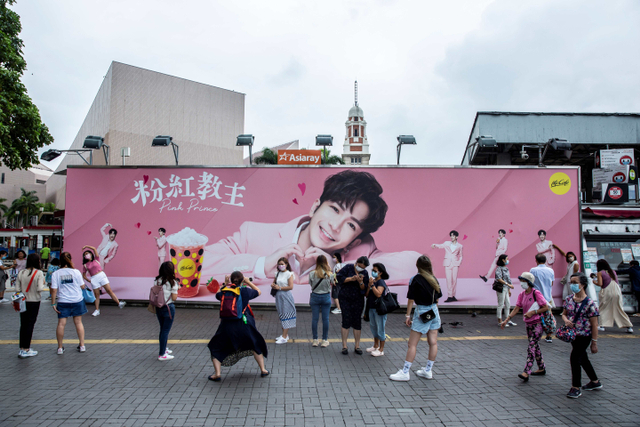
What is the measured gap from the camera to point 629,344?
289 inches

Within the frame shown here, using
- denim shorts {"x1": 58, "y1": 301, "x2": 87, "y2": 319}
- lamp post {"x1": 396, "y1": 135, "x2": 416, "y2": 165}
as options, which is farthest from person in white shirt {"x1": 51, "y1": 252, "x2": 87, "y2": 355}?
lamp post {"x1": 396, "y1": 135, "x2": 416, "y2": 165}

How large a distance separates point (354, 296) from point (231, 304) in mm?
2261

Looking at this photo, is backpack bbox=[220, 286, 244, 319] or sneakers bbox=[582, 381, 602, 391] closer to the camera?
sneakers bbox=[582, 381, 602, 391]

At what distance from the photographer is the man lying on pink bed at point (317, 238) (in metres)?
10.2

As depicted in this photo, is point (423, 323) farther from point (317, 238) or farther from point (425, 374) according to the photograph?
point (317, 238)

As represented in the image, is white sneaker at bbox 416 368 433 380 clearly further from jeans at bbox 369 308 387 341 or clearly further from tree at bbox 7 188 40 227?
tree at bbox 7 188 40 227

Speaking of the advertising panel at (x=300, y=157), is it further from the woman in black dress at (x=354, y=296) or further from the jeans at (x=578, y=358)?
the jeans at (x=578, y=358)

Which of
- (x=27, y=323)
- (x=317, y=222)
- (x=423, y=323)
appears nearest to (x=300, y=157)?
(x=317, y=222)

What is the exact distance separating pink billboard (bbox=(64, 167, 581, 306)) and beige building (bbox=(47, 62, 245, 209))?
66.6ft

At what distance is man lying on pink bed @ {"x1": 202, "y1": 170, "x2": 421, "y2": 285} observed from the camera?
1023 centimetres

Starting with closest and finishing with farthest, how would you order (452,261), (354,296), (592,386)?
1. (592,386)
2. (354,296)
3. (452,261)

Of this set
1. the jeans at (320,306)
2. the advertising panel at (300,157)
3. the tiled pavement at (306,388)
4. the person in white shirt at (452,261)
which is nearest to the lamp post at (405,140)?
the advertising panel at (300,157)

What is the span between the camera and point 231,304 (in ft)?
16.7

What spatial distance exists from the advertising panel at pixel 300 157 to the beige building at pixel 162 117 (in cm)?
2223
